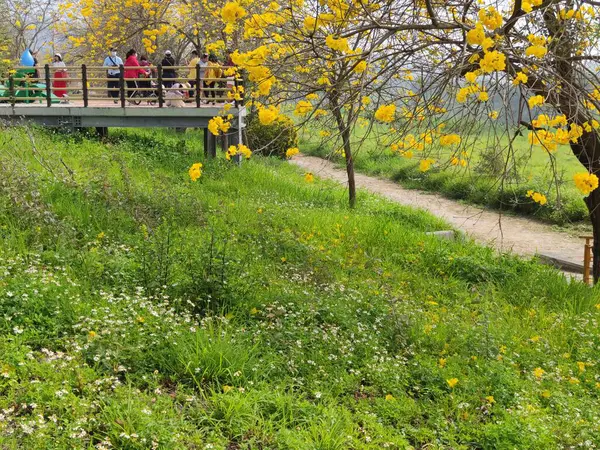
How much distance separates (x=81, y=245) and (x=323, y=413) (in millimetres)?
3727

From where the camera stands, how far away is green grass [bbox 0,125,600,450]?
11.5 feet

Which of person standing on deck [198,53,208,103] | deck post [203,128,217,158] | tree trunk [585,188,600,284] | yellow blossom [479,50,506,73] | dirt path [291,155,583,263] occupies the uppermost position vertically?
person standing on deck [198,53,208,103]

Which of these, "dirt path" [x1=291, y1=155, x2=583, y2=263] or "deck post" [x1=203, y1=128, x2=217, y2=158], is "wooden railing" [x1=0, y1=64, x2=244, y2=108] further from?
"dirt path" [x1=291, y1=155, x2=583, y2=263]

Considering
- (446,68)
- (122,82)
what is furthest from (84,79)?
(446,68)

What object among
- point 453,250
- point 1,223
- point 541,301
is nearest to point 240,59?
point 1,223

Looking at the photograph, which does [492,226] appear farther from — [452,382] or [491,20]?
[491,20]

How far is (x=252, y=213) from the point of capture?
902 centimetres

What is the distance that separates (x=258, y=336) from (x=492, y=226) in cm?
1196

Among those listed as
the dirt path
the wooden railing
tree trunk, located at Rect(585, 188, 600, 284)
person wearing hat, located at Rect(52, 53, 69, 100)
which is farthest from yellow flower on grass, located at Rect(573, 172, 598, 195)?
person wearing hat, located at Rect(52, 53, 69, 100)

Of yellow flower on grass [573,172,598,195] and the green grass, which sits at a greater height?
yellow flower on grass [573,172,598,195]

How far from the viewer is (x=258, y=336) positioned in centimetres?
458

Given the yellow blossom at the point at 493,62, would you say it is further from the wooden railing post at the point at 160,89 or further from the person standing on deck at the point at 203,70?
the wooden railing post at the point at 160,89

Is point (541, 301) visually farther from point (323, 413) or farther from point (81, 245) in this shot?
point (81, 245)

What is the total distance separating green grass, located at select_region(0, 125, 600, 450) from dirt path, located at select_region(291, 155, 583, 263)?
9.97 feet
